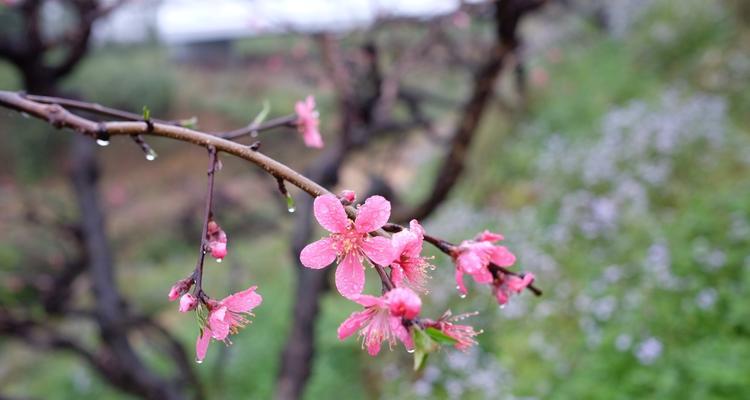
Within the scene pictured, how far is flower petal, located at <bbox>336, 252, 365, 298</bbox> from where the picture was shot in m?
0.73

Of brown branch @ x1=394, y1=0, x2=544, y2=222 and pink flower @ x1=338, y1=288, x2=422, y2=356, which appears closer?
pink flower @ x1=338, y1=288, x2=422, y2=356

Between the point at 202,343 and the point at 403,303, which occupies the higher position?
the point at 403,303

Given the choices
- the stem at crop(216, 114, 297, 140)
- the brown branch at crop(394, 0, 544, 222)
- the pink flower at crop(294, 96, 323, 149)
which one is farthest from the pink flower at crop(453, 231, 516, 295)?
the brown branch at crop(394, 0, 544, 222)

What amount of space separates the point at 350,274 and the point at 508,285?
0.73 ft

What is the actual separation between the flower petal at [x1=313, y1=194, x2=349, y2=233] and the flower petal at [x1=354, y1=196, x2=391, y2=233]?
0.02 meters

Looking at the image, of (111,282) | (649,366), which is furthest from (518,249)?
(111,282)

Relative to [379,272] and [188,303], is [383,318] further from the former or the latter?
[188,303]

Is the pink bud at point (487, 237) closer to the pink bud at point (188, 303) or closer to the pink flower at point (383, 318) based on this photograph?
the pink flower at point (383, 318)

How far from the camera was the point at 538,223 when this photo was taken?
16.1 feet

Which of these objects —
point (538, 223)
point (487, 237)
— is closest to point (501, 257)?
point (487, 237)

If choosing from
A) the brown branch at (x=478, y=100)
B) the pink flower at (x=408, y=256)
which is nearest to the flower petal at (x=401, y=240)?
the pink flower at (x=408, y=256)

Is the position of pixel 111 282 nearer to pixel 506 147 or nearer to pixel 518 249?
pixel 518 249

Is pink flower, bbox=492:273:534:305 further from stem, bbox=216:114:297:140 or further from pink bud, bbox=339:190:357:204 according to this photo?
stem, bbox=216:114:297:140

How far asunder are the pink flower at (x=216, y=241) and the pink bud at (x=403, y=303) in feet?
0.77
